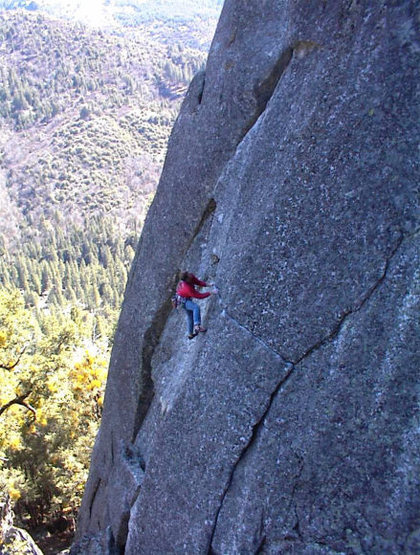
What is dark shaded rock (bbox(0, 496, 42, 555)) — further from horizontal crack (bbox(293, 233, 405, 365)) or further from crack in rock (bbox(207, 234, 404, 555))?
horizontal crack (bbox(293, 233, 405, 365))

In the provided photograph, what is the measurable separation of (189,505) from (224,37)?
9364 mm

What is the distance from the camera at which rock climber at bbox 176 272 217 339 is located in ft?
29.6

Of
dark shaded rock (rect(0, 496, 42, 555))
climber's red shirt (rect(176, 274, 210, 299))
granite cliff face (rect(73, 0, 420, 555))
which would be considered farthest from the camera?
dark shaded rock (rect(0, 496, 42, 555))

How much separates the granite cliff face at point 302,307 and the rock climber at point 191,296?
0.28 meters

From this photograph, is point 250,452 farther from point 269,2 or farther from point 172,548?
point 269,2

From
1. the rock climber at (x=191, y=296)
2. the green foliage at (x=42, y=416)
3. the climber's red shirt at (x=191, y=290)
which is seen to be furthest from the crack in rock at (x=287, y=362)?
the green foliage at (x=42, y=416)

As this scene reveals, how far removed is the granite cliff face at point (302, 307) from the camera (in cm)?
651

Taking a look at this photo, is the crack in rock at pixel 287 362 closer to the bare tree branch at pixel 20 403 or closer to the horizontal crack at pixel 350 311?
the horizontal crack at pixel 350 311

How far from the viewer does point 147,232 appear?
41.1 ft

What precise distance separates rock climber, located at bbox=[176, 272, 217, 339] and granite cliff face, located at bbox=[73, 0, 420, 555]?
276 millimetres

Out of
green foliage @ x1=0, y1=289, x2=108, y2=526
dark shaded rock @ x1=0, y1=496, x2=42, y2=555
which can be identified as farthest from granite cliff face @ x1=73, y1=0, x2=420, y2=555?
green foliage @ x1=0, y1=289, x2=108, y2=526

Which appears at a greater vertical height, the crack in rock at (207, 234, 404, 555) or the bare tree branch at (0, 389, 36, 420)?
the bare tree branch at (0, 389, 36, 420)

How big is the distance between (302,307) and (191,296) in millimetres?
2350

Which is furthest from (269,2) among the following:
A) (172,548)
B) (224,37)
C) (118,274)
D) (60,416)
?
(118,274)
